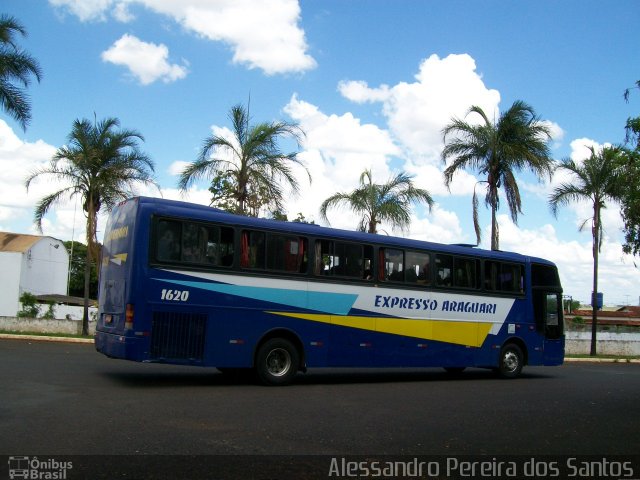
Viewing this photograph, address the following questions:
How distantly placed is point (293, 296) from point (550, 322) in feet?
28.3

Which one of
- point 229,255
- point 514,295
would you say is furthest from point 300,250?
point 514,295

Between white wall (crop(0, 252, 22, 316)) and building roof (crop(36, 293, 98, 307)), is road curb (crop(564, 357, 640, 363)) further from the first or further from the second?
white wall (crop(0, 252, 22, 316))

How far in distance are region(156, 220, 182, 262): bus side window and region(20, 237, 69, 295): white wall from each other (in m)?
48.5

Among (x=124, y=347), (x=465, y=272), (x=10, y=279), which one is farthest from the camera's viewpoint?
(x=10, y=279)

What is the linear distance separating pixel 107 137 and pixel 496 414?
2040 cm

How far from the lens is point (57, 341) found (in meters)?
24.1

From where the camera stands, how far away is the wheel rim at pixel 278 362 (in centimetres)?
1332

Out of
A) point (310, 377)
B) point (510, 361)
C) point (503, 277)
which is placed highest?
point (503, 277)

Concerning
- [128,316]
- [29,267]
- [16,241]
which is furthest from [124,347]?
[16,241]

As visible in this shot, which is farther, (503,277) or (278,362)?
(503,277)

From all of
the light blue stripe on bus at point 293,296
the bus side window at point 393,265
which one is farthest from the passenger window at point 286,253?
the bus side window at point 393,265

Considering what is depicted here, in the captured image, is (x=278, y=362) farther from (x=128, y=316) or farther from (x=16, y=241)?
(x=16, y=241)

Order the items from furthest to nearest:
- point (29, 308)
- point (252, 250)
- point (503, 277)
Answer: point (29, 308) < point (503, 277) < point (252, 250)

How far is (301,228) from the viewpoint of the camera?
13.7m
